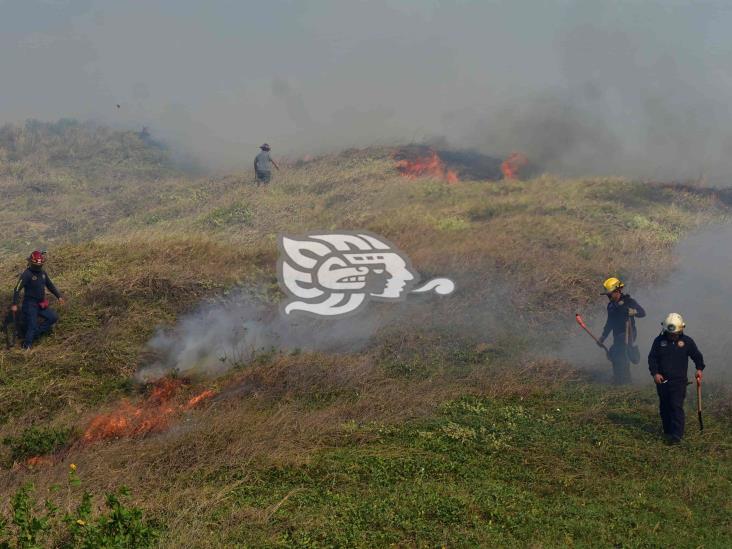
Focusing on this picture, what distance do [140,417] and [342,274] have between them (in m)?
6.61

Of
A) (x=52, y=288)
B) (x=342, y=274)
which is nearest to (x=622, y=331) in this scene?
(x=342, y=274)

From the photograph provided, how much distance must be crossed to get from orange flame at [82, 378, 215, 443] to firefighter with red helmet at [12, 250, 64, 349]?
2.60 m

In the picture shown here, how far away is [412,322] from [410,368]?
6.11 ft

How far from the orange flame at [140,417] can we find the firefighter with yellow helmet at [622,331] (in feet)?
21.5

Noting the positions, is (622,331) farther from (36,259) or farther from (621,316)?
(36,259)

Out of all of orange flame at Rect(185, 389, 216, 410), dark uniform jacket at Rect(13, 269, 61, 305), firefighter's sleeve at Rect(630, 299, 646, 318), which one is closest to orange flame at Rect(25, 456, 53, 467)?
orange flame at Rect(185, 389, 216, 410)

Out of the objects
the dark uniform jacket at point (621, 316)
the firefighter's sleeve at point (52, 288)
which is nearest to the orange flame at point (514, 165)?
the dark uniform jacket at point (621, 316)

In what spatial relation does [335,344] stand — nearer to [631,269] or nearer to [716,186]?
[631,269]

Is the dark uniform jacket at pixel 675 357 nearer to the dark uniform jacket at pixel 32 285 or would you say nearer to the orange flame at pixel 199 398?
the orange flame at pixel 199 398

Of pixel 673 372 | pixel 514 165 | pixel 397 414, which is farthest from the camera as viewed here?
pixel 514 165

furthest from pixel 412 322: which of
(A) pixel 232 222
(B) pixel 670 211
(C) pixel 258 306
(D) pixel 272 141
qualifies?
(D) pixel 272 141

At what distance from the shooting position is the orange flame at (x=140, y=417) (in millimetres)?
8453

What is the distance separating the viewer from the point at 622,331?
1050cm

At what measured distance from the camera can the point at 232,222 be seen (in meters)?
19.6
